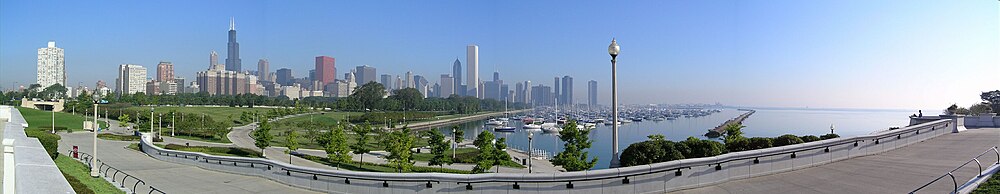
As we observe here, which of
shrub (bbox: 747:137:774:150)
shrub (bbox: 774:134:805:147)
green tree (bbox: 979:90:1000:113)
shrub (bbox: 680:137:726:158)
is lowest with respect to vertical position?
shrub (bbox: 680:137:726:158)

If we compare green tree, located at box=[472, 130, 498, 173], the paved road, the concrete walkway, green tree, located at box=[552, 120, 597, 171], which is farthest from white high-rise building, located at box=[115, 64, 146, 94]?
the concrete walkway

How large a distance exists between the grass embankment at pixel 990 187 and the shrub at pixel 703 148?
20.2ft

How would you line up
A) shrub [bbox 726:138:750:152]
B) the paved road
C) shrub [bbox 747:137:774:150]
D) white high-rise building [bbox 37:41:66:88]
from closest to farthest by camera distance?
the paved road, shrub [bbox 747:137:774:150], shrub [bbox 726:138:750:152], white high-rise building [bbox 37:41:66:88]

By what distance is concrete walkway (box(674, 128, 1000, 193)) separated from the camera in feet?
26.8

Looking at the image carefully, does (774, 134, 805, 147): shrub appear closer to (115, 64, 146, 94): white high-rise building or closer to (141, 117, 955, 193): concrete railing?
(141, 117, 955, 193): concrete railing

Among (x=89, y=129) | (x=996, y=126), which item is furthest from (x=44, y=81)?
(x=996, y=126)

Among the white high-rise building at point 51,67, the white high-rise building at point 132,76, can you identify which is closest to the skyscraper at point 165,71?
the white high-rise building at point 51,67

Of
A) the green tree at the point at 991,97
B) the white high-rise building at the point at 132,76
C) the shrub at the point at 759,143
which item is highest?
the white high-rise building at the point at 132,76

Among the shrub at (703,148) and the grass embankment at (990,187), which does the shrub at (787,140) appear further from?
the grass embankment at (990,187)

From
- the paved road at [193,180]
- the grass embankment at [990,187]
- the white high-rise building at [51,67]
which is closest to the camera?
the grass embankment at [990,187]

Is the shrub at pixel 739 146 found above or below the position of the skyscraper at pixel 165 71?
below

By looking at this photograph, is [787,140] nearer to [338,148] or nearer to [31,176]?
[31,176]

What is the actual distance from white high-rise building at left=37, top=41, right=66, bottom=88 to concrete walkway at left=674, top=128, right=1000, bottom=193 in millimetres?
164237

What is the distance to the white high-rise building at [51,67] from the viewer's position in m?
130
